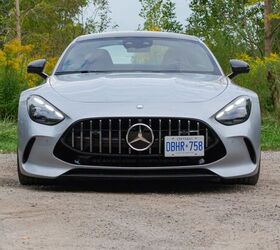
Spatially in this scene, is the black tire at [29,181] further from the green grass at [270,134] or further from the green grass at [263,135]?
the green grass at [270,134]

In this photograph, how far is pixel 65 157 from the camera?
5.86 metres

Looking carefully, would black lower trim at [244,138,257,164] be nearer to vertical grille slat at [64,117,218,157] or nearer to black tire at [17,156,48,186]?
vertical grille slat at [64,117,218,157]

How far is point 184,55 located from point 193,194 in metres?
1.82

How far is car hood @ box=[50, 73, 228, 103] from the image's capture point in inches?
233

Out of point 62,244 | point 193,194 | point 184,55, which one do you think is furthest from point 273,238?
point 184,55

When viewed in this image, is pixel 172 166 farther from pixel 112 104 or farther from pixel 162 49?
pixel 162 49

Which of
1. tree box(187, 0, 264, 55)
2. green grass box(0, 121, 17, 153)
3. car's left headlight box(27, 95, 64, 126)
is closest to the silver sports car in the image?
car's left headlight box(27, 95, 64, 126)

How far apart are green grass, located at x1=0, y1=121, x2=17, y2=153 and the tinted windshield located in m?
2.68

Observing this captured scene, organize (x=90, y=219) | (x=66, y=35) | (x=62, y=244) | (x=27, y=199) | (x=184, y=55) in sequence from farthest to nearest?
(x=66, y=35)
(x=184, y=55)
(x=27, y=199)
(x=90, y=219)
(x=62, y=244)

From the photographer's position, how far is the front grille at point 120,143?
5.76 meters

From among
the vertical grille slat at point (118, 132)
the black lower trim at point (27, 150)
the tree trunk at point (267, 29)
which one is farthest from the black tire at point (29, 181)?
the tree trunk at point (267, 29)

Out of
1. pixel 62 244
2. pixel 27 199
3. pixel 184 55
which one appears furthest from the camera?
pixel 184 55

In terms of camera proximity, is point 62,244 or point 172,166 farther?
point 172,166

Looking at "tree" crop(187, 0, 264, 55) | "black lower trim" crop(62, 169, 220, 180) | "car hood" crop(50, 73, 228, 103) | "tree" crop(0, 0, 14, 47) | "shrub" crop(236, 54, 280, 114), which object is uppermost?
"car hood" crop(50, 73, 228, 103)
